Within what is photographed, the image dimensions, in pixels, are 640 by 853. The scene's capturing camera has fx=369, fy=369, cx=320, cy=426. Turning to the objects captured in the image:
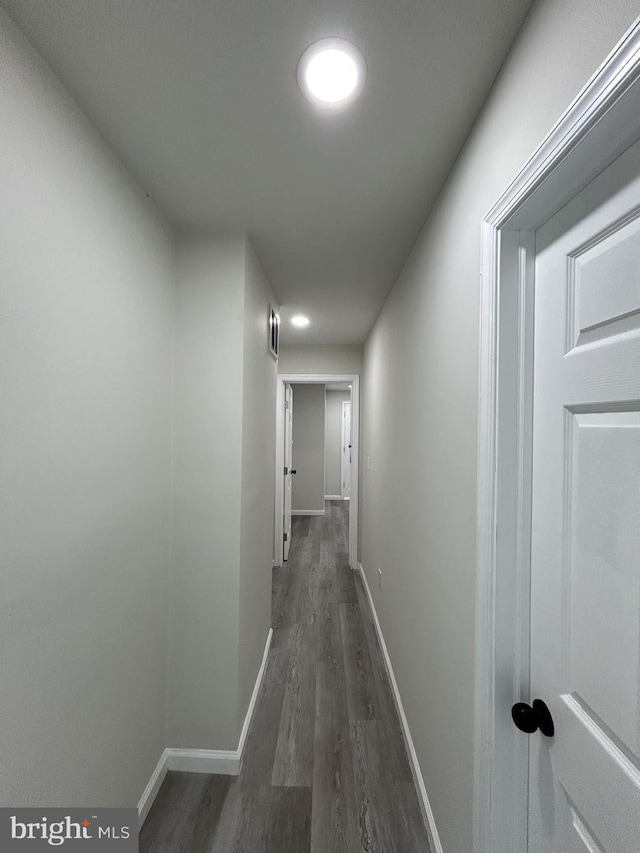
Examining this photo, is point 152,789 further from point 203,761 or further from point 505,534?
point 505,534

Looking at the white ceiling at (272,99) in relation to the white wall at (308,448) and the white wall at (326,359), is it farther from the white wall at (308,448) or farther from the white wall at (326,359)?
the white wall at (308,448)

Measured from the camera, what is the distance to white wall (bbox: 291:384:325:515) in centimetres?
700

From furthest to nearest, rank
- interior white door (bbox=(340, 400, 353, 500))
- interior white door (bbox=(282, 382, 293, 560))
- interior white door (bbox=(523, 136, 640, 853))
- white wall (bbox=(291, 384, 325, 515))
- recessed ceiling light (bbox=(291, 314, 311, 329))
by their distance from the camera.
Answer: interior white door (bbox=(340, 400, 353, 500))
white wall (bbox=(291, 384, 325, 515))
interior white door (bbox=(282, 382, 293, 560))
recessed ceiling light (bbox=(291, 314, 311, 329))
interior white door (bbox=(523, 136, 640, 853))

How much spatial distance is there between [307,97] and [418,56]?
305 millimetres

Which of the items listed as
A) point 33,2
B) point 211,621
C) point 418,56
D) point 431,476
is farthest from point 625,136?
point 211,621

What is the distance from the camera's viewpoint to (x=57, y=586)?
1023 millimetres

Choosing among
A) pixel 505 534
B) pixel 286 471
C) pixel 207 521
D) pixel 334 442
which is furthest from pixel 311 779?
pixel 334 442

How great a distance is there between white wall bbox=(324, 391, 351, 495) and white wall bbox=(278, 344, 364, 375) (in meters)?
3.99

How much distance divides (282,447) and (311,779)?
2.98 metres

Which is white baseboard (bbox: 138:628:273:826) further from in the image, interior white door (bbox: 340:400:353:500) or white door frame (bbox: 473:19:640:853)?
interior white door (bbox: 340:400:353:500)

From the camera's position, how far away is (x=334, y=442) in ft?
27.7

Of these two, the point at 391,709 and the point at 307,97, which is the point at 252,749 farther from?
the point at 307,97

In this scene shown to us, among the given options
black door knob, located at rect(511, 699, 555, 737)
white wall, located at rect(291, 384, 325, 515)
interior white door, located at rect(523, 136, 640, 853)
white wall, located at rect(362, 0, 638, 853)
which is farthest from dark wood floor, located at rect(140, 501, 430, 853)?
white wall, located at rect(291, 384, 325, 515)

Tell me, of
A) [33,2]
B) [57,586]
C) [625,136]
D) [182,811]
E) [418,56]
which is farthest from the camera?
[182,811]
